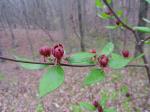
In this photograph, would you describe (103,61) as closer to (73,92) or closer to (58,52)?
(58,52)

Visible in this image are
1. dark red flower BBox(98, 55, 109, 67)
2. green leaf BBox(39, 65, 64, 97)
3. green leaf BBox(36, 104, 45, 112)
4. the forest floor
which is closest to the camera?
green leaf BBox(39, 65, 64, 97)

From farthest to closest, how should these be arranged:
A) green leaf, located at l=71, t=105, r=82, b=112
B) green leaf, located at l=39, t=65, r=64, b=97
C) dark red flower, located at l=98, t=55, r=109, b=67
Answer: green leaf, located at l=71, t=105, r=82, b=112
dark red flower, located at l=98, t=55, r=109, b=67
green leaf, located at l=39, t=65, r=64, b=97

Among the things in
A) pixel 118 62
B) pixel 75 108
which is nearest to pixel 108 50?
pixel 118 62

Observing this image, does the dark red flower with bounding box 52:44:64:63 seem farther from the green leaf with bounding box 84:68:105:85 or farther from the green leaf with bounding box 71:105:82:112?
the green leaf with bounding box 71:105:82:112

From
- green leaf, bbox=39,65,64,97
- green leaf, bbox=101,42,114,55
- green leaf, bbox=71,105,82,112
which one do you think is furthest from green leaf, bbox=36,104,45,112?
green leaf, bbox=39,65,64,97

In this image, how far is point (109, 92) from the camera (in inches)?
249

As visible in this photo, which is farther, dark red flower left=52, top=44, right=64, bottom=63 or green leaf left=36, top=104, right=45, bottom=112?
green leaf left=36, top=104, right=45, bottom=112

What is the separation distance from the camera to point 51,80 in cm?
73

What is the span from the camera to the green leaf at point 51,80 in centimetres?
70

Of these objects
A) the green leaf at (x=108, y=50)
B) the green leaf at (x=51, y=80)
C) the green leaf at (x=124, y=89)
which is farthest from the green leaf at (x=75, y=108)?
the green leaf at (x=51, y=80)

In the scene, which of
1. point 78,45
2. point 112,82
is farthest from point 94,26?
point 112,82

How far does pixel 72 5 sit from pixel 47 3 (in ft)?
4.83

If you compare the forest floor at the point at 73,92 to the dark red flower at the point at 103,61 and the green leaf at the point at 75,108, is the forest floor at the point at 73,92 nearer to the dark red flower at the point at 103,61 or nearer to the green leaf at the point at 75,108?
the green leaf at the point at 75,108

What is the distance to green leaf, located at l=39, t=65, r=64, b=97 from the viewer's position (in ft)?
2.30
